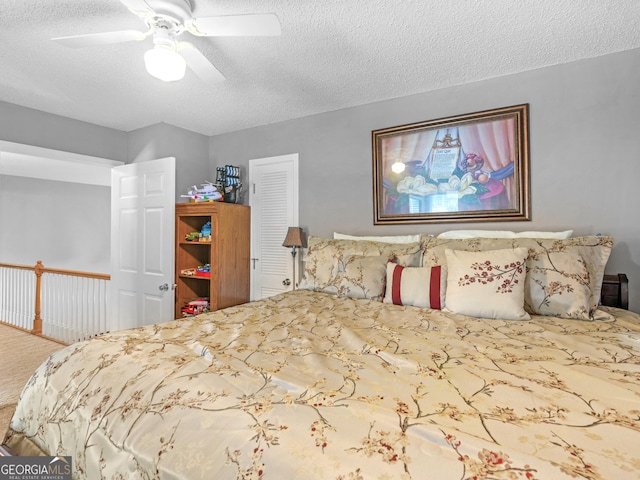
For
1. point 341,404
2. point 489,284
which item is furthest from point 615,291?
point 341,404

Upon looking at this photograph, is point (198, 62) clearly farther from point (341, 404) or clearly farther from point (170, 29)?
point (341, 404)

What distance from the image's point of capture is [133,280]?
3273mm

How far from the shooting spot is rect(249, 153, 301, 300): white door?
3.35 metres

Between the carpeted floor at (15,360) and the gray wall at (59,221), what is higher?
the gray wall at (59,221)

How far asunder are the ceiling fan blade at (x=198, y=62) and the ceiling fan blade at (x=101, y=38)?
0.19m

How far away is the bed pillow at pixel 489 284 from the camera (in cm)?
172

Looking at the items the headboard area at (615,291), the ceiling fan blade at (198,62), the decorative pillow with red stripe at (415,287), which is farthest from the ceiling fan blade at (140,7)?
the headboard area at (615,291)

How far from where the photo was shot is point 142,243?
3238 mm

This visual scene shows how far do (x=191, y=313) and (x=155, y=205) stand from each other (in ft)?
3.57

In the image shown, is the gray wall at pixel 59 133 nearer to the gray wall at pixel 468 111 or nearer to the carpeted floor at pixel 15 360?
the gray wall at pixel 468 111

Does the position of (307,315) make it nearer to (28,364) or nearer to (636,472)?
(636,472)

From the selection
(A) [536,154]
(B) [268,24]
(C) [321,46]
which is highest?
(C) [321,46]

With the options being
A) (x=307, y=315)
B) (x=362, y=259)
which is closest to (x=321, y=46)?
(x=362, y=259)

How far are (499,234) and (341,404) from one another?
6.45 ft
